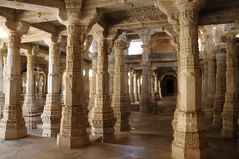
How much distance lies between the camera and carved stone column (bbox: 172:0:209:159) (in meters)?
4.87

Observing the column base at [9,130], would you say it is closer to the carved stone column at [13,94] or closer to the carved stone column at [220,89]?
the carved stone column at [13,94]

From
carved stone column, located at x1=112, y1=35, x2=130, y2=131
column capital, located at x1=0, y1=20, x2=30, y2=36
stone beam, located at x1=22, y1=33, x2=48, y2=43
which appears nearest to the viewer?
column capital, located at x1=0, y1=20, x2=30, y2=36

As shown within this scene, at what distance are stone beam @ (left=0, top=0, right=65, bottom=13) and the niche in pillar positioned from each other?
94.2 feet

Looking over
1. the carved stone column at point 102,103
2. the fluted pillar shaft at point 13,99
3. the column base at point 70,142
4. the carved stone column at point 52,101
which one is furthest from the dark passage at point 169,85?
the column base at point 70,142

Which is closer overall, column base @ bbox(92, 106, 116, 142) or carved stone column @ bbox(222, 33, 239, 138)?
column base @ bbox(92, 106, 116, 142)

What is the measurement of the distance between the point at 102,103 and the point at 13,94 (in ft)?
9.03

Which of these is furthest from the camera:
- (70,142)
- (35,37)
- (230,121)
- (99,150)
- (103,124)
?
(35,37)

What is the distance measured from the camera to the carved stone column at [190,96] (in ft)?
16.0

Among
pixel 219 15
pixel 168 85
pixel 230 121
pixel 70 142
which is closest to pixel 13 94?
pixel 70 142

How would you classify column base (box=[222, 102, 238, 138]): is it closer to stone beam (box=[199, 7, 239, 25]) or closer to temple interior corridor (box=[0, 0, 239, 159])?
temple interior corridor (box=[0, 0, 239, 159])

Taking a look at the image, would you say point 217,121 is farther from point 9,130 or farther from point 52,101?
point 9,130

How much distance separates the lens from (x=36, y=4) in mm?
5703

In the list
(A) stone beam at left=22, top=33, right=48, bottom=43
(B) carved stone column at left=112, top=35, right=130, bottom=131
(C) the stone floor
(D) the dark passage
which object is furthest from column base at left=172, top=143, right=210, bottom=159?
(D) the dark passage

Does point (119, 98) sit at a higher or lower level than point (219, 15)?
lower
